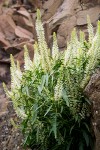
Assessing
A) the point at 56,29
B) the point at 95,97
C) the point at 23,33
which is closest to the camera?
the point at 95,97

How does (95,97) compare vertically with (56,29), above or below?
below

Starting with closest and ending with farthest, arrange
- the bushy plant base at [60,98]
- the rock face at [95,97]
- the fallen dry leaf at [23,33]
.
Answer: the rock face at [95,97], the bushy plant base at [60,98], the fallen dry leaf at [23,33]

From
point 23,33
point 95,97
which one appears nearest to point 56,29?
point 23,33

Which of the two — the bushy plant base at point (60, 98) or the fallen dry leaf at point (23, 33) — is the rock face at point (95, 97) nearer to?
the bushy plant base at point (60, 98)

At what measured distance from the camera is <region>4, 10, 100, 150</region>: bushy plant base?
4883mm

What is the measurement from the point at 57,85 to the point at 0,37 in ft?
24.1

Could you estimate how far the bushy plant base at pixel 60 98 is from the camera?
192 inches

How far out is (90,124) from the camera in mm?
4945

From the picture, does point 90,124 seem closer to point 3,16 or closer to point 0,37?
point 0,37

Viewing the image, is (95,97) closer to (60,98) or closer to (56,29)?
(60,98)

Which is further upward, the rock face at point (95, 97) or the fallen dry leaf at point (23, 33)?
the fallen dry leaf at point (23, 33)

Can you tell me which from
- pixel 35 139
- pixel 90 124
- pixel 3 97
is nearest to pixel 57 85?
pixel 90 124

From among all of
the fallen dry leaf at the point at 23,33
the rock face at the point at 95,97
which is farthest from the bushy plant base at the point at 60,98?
the fallen dry leaf at the point at 23,33

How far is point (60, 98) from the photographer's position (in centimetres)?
480
